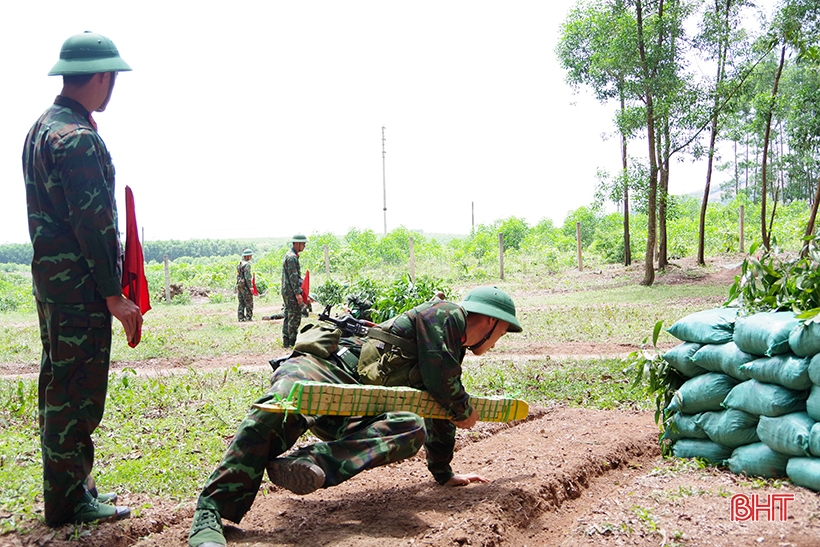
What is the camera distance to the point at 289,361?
12.6 ft

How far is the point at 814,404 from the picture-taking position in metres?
3.70

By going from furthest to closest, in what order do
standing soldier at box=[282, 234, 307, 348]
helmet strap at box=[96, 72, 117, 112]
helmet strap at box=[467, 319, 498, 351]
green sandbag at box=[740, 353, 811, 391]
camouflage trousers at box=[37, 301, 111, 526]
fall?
standing soldier at box=[282, 234, 307, 348], helmet strap at box=[467, 319, 498, 351], green sandbag at box=[740, 353, 811, 391], helmet strap at box=[96, 72, 117, 112], camouflage trousers at box=[37, 301, 111, 526]

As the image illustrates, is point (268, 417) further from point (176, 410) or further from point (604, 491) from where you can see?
point (176, 410)

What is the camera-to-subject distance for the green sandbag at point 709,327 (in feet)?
14.6

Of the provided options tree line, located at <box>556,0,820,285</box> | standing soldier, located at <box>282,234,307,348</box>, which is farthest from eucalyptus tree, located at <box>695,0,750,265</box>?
standing soldier, located at <box>282,234,307,348</box>

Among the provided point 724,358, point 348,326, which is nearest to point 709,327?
point 724,358

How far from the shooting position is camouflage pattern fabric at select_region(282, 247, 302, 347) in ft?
38.0

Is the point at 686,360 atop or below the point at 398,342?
below

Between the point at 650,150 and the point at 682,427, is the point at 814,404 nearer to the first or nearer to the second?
the point at 682,427

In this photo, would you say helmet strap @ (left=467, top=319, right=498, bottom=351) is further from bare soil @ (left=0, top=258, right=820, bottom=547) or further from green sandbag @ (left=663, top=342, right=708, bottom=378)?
green sandbag @ (left=663, top=342, right=708, bottom=378)

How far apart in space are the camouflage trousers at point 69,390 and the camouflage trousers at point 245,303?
1339cm

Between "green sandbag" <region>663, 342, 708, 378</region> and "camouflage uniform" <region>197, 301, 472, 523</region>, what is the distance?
163cm

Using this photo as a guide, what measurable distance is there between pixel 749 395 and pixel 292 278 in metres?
8.57

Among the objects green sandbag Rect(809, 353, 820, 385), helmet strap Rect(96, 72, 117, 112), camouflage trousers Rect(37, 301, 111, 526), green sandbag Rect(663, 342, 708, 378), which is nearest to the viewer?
camouflage trousers Rect(37, 301, 111, 526)
